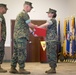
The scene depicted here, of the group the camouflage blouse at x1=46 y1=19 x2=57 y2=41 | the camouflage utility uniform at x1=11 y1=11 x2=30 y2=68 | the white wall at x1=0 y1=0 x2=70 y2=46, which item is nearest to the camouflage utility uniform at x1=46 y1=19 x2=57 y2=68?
the camouflage blouse at x1=46 y1=19 x2=57 y2=41

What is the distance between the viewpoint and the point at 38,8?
8859 millimetres

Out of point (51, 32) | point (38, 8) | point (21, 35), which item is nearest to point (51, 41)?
point (51, 32)

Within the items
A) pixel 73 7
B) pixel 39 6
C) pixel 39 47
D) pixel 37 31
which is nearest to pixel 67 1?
pixel 73 7

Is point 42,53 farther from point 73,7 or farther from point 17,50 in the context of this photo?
point 17,50

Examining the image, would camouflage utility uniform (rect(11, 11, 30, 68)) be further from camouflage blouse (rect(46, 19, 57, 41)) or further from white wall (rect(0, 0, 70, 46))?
white wall (rect(0, 0, 70, 46))

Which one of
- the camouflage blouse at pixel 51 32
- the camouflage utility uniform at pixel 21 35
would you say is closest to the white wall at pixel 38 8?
the camouflage blouse at pixel 51 32

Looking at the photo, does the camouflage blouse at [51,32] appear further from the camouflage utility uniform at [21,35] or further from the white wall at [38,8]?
the white wall at [38,8]

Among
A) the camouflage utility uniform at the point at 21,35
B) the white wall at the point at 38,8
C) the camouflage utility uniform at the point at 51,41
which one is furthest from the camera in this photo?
the white wall at the point at 38,8

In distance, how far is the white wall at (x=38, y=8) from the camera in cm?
877

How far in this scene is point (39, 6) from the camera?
29.1 feet

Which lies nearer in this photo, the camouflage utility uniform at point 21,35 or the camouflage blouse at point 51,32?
the camouflage utility uniform at point 21,35

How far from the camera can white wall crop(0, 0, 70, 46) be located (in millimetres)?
8766

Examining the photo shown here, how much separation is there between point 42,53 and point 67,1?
231 centimetres

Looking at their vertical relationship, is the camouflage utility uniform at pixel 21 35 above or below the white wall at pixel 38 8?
below
